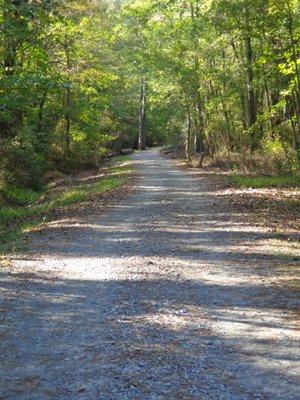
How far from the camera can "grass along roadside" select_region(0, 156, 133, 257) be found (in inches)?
503

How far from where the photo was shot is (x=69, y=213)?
1525 centimetres

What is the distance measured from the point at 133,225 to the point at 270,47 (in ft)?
32.9

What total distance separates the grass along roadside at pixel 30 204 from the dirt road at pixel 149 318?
1.34m

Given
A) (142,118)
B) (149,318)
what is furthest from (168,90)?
(142,118)

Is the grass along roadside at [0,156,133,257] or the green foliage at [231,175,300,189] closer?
the grass along roadside at [0,156,133,257]

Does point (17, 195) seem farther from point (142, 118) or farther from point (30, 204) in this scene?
point (142, 118)

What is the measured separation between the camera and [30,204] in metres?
20.1

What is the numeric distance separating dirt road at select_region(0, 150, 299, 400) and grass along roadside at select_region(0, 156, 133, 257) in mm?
1344

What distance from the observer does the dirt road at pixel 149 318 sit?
455cm

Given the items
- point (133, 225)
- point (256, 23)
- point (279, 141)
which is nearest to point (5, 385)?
point (133, 225)

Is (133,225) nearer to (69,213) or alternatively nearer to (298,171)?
(69,213)

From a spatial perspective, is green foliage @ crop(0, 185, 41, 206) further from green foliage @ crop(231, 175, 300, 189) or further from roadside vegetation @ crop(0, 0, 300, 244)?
green foliage @ crop(231, 175, 300, 189)

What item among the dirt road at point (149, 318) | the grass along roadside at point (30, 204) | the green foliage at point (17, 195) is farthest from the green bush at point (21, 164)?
the dirt road at point (149, 318)

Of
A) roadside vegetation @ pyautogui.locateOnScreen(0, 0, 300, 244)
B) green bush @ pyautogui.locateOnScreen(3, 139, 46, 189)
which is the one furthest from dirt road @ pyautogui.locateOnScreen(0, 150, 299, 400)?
green bush @ pyautogui.locateOnScreen(3, 139, 46, 189)
